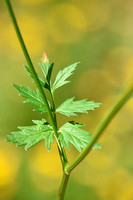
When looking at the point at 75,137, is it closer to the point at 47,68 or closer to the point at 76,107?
the point at 76,107

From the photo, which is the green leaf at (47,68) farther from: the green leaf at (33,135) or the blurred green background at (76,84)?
the blurred green background at (76,84)

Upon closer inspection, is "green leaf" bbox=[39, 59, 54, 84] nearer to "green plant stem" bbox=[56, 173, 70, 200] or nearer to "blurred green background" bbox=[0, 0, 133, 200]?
"green plant stem" bbox=[56, 173, 70, 200]

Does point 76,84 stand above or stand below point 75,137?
below

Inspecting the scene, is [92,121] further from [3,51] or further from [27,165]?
[3,51]

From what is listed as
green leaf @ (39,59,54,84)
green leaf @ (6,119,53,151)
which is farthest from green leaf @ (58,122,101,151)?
green leaf @ (39,59,54,84)

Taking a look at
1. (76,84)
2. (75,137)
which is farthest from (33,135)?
(76,84)

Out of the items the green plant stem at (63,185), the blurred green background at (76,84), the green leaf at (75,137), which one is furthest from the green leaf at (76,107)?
the blurred green background at (76,84)

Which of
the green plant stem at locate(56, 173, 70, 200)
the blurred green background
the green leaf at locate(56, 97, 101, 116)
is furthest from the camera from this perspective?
the blurred green background
